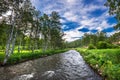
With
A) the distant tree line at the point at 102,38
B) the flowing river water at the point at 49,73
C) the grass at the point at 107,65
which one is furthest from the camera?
the distant tree line at the point at 102,38

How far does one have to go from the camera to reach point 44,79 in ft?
46.8

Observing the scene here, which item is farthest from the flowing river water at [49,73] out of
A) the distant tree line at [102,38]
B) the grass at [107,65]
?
the distant tree line at [102,38]

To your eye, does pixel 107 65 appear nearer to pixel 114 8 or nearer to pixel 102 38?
pixel 114 8

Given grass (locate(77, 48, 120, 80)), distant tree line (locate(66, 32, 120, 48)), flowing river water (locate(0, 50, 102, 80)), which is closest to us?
grass (locate(77, 48, 120, 80))

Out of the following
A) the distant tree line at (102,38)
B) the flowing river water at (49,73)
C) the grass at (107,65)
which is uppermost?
the distant tree line at (102,38)

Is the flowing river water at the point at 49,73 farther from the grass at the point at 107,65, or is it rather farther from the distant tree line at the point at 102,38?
the distant tree line at the point at 102,38

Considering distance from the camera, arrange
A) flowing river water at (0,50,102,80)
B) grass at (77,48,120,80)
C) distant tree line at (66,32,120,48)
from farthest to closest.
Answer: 1. distant tree line at (66,32,120,48)
2. flowing river water at (0,50,102,80)
3. grass at (77,48,120,80)

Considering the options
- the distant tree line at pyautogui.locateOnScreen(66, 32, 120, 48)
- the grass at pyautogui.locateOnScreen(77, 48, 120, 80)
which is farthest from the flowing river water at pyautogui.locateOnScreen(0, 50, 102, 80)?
the distant tree line at pyautogui.locateOnScreen(66, 32, 120, 48)

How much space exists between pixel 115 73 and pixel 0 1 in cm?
2089

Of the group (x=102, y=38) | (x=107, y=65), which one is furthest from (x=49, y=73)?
(x=102, y=38)

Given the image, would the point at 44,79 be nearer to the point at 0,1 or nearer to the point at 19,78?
the point at 19,78

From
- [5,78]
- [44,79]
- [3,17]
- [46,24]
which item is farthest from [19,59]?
[46,24]

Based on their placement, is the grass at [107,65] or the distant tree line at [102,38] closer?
the grass at [107,65]

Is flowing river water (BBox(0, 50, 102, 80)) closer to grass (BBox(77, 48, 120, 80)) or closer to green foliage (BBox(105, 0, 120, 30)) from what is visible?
grass (BBox(77, 48, 120, 80))
